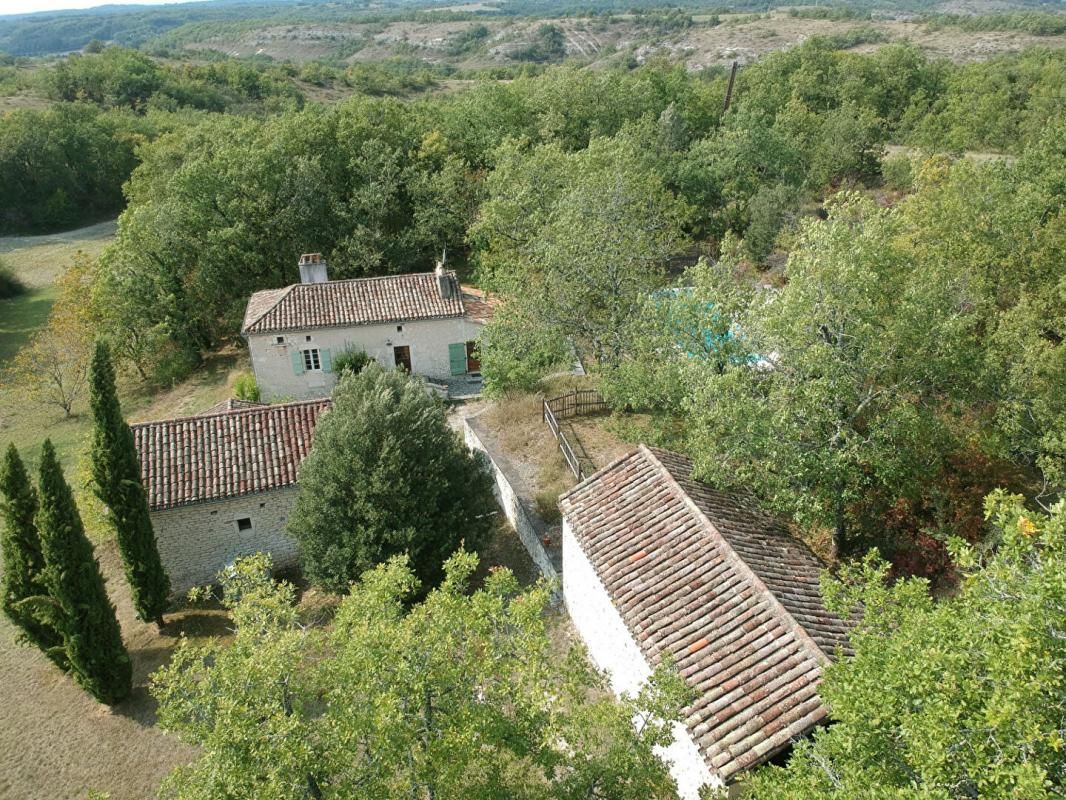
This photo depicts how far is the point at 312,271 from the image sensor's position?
1308 inches

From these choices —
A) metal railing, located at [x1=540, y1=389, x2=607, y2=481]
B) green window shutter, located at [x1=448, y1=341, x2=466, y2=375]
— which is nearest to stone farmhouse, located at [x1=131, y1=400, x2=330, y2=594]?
metal railing, located at [x1=540, y1=389, x2=607, y2=481]

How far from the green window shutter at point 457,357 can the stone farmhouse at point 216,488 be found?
1141 centimetres

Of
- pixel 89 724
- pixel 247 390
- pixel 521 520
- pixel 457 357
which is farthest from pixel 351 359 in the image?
pixel 89 724

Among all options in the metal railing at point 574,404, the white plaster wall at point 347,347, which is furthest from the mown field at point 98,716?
the white plaster wall at point 347,347

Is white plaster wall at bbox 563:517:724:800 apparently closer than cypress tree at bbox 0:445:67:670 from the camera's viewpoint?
Yes

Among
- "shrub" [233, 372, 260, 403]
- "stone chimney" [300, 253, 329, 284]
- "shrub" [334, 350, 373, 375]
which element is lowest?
"shrub" [233, 372, 260, 403]

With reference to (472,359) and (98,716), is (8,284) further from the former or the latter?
(98,716)

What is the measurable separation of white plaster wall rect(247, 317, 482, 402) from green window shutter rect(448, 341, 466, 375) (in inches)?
7.0

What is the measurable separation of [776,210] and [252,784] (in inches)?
1419

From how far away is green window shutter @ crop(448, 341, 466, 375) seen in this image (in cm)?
3178

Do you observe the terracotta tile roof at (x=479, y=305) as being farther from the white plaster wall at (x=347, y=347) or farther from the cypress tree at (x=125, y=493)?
the cypress tree at (x=125, y=493)

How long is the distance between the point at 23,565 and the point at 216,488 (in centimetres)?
463

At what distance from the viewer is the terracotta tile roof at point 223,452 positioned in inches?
774

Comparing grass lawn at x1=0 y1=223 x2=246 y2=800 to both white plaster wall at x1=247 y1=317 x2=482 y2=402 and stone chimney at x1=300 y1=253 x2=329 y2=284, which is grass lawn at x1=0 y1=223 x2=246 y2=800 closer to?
white plaster wall at x1=247 y1=317 x2=482 y2=402
